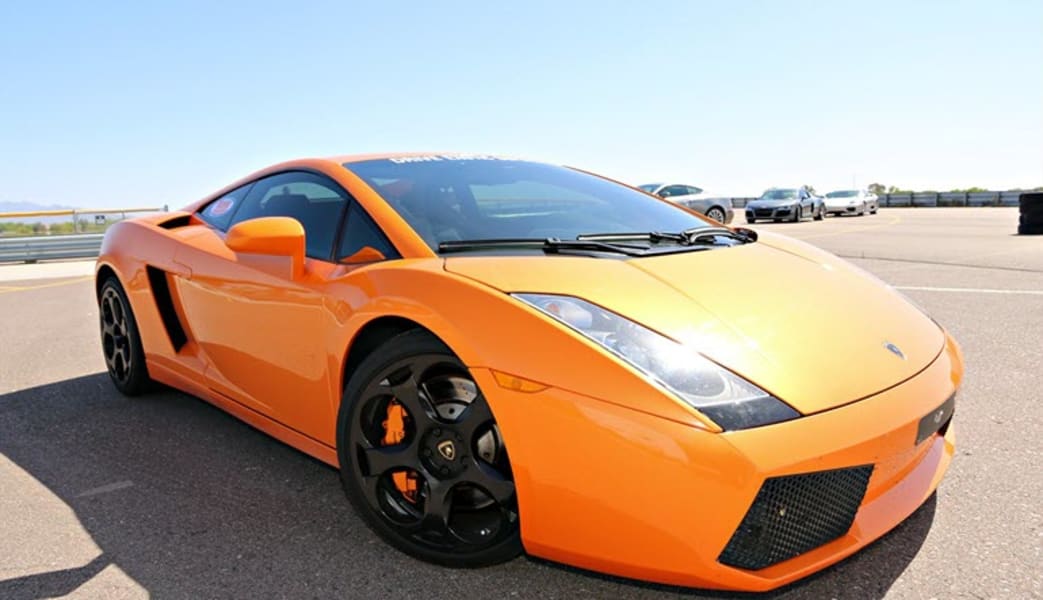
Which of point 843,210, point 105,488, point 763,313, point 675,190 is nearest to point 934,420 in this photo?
point 763,313

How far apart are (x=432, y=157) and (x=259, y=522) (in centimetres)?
153

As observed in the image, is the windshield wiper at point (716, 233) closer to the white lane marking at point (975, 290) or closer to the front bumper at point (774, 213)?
the white lane marking at point (975, 290)

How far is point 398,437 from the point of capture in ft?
7.00

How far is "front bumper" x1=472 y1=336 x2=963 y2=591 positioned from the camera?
5.17 ft

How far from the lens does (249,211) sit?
324 centimetres

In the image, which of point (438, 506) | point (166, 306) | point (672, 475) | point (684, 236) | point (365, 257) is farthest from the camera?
point (166, 306)

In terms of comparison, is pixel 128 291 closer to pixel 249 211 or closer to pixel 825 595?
pixel 249 211

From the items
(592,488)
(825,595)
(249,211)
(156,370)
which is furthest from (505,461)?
(156,370)

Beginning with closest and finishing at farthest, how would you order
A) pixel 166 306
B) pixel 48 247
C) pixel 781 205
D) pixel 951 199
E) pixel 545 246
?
pixel 545 246
pixel 166 306
pixel 48 247
pixel 781 205
pixel 951 199

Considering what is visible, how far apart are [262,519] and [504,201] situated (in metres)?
1.37

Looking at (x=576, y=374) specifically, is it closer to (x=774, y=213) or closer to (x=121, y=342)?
(x=121, y=342)

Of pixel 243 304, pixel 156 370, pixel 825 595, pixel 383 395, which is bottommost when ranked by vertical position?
pixel 825 595

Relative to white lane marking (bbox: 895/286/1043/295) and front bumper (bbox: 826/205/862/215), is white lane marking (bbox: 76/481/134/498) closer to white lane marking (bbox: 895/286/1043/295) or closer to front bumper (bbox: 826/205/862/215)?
white lane marking (bbox: 895/286/1043/295)

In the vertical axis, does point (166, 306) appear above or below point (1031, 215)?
above
